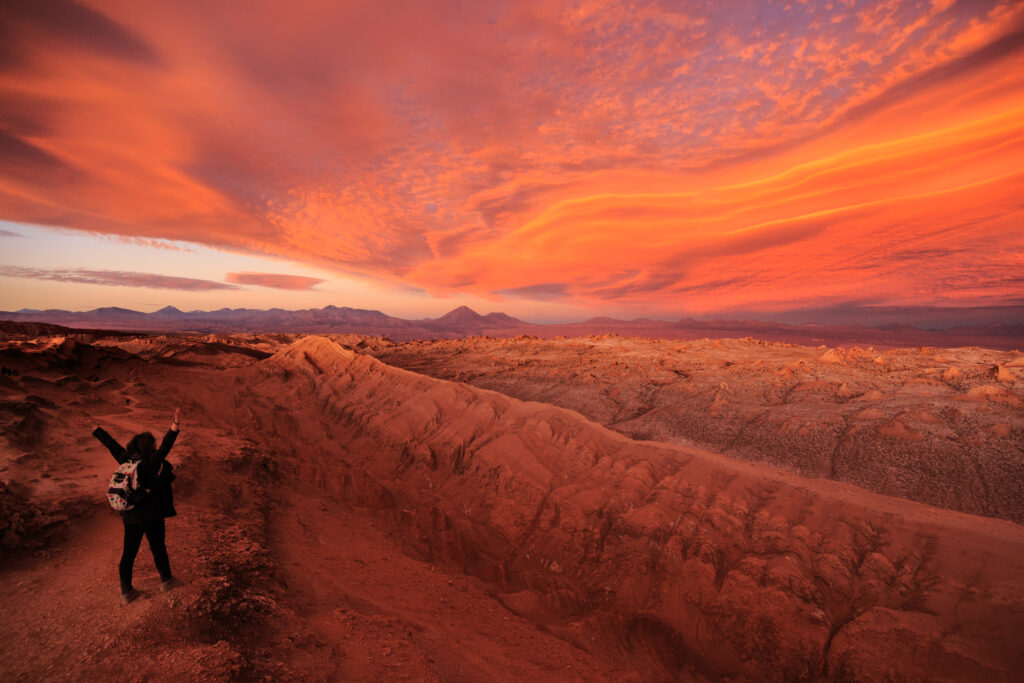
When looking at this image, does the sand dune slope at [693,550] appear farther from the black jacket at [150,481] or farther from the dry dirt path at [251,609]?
the black jacket at [150,481]

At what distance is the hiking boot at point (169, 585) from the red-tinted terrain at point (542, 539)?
20 centimetres

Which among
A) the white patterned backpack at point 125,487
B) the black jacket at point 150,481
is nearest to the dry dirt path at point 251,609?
the black jacket at point 150,481

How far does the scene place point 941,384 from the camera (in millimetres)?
12266

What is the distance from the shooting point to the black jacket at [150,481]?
14.5ft

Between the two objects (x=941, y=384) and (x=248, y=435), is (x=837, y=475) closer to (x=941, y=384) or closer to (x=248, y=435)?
(x=941, y=384)

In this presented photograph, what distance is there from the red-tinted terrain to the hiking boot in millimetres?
200

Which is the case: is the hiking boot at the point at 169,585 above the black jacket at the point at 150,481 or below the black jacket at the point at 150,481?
below

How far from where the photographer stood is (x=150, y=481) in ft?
14.8

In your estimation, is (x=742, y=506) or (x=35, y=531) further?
(x=742, y=506)

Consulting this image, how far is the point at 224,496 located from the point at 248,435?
5.34 m

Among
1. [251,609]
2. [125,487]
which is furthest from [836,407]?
[125,487]

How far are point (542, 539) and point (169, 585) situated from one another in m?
5.62

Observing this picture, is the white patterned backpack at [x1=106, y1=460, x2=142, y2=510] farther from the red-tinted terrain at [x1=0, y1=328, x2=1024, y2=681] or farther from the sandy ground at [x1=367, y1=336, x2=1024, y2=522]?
the sandy ground at [x1=367, y1=336, x2=1024, y2=522]

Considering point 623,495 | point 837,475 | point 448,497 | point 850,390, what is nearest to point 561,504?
point 623,495
